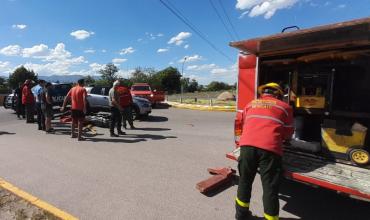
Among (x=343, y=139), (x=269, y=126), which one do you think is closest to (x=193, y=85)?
(x=343, y=139)

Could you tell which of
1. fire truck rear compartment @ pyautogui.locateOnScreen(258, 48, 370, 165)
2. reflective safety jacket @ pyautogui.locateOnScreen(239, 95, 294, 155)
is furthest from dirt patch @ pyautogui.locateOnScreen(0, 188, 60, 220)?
fire truck rear compartment @ pyautogui.locateOnScreen(258, 48, 370, 165)

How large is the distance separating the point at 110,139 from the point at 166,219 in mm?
5531

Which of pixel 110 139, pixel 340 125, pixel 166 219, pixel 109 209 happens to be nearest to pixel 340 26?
pixel 340 125

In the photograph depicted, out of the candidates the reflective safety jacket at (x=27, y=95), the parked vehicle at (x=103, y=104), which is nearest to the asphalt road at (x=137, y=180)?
the reflective safety jacket at (x=27, y=95)

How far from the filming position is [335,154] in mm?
4656

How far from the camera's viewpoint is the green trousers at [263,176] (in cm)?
335

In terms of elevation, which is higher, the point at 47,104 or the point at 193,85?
the point at 193,85

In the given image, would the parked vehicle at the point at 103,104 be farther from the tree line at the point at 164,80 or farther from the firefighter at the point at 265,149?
A: the tree line at the point at 164,80

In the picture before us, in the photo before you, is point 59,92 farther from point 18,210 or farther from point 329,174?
point 329,174

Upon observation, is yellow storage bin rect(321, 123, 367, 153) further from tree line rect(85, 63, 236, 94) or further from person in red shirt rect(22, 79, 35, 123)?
tree line rect(85, 63, 236, 94)

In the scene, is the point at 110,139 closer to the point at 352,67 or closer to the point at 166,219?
the point at 166,219

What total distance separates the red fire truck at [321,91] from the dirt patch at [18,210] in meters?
2.90

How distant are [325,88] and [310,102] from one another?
1.19ft

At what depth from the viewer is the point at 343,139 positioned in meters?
4.58
